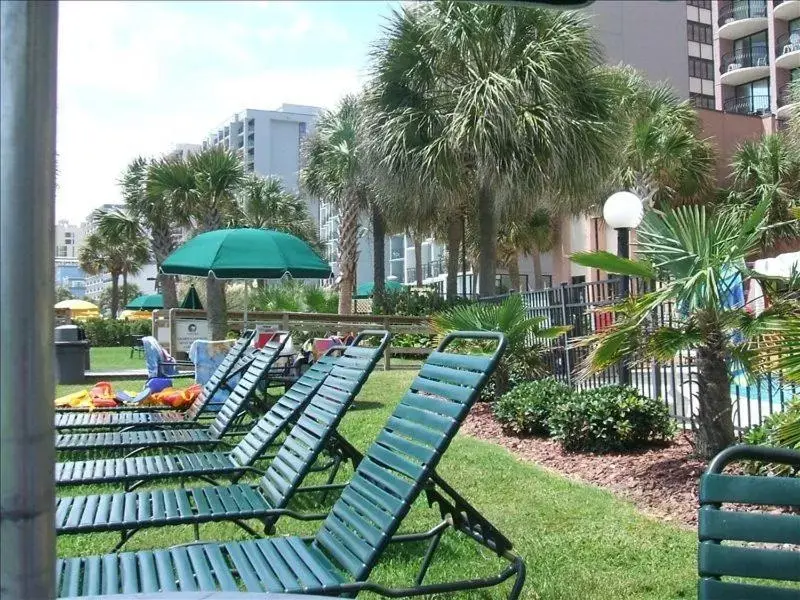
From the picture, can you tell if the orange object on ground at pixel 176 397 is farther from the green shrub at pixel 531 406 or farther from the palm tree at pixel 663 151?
the palm tree at pixel 663 151

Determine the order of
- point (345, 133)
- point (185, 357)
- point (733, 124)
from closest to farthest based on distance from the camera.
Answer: point (185, 357) → point (345, 133) → point (733, 124)

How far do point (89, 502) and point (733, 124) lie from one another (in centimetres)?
3241

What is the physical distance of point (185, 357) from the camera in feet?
Result: 52.7

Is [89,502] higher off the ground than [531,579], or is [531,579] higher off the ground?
[89,502]

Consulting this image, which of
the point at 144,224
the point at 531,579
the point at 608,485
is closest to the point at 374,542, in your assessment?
the point at 531,579

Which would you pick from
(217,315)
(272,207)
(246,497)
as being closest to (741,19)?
(272,207)

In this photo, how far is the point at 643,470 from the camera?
20.4ft

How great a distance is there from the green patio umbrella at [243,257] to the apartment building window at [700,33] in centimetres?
4646

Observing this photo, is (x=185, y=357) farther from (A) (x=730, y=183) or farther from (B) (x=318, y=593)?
(A) (x=730, y=183)

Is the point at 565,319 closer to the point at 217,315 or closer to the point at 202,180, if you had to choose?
the point at 217,315

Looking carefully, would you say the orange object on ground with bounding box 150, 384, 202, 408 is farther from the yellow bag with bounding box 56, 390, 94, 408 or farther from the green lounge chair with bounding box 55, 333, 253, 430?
the green lounge chair with bounding box 55, 333, 253, 430

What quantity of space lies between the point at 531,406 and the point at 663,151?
18924 millimetres

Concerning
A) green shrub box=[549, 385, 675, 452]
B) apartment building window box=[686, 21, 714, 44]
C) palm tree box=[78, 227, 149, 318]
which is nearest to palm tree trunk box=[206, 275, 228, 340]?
green shrub box=[549, 385, 675, 452]

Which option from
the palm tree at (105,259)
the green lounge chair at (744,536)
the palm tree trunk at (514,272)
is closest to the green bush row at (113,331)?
the palm tree at (105,259)
